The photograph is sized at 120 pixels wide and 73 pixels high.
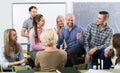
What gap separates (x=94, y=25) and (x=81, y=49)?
504 mm

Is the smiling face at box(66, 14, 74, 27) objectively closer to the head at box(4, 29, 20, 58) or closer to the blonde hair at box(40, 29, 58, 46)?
the head at box(4, 29, 20, 58)

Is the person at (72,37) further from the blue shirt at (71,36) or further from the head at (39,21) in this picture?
the head at (39,21)

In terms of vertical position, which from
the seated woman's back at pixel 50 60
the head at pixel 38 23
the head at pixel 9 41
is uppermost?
the head at pixel 38 23

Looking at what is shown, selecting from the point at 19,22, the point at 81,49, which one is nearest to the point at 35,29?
the point at 81,49

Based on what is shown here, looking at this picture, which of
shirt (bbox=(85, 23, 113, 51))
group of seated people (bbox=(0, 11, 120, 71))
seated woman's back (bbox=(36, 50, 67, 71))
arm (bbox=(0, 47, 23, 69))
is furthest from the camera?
shirt (bbox=(85, 23, 113, 51))

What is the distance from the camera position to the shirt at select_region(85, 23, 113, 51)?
16.7 feet

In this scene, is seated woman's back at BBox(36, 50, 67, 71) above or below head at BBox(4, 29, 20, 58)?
below

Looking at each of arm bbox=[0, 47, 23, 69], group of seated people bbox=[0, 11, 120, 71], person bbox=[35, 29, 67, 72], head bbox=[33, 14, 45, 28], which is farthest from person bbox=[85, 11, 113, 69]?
person bbox=[35, 29, 67, 72]

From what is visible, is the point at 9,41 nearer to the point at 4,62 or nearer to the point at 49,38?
the point at 4,62

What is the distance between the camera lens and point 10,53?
4.47 meters

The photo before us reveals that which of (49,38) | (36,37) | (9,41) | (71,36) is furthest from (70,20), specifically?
(49,38)

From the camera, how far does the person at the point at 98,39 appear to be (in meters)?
5.08

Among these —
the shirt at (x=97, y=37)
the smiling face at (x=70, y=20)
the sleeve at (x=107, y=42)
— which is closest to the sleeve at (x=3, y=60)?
the smiling face at (x=70, y=20)

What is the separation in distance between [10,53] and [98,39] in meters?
1.65
